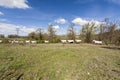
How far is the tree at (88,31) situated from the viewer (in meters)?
33.9

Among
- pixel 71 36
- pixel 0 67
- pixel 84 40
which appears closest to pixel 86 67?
pixel 0 67

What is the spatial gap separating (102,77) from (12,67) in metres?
5.84

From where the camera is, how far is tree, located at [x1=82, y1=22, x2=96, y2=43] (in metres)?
→ 33.9

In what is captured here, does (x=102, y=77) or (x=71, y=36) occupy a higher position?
(x=71, y=36)

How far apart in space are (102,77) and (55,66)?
3053mm

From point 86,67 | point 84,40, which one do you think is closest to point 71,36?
point 84,40

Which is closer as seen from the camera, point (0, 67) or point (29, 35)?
point (0, 67)

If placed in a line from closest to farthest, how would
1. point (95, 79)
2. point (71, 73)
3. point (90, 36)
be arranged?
point (95, 79)
point (71, 73)
point (90, 36)

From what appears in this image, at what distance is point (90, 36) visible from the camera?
34.0 m

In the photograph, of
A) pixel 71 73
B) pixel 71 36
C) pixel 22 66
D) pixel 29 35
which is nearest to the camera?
pixel 71 73

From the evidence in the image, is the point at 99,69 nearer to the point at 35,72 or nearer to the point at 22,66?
the point at 35,72

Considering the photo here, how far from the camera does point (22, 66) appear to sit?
845cm

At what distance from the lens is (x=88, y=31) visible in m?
34.8

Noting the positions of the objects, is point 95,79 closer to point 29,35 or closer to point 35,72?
point 35,72
